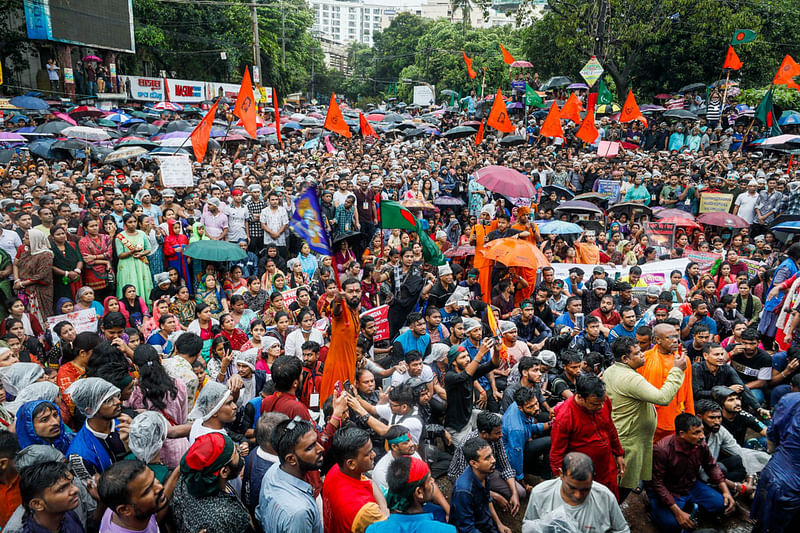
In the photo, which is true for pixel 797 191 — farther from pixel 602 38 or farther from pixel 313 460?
pixel 602 38

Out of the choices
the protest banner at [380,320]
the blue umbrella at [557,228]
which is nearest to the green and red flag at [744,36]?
the blue umbrella at [557,228]

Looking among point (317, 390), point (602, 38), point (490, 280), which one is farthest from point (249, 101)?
point (602, 38)

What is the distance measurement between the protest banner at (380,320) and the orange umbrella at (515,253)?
6.03ft


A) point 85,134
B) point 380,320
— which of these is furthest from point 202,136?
point 380,320

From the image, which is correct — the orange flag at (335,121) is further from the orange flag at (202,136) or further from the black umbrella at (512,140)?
the black umbrella at (512,140)

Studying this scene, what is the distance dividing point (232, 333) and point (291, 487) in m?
3.12

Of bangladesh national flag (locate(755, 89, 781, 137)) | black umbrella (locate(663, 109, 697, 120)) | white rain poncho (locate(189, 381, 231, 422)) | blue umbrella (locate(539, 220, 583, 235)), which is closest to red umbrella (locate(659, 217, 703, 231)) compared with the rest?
blue umbrella (locate(539, 220, 583, 235))

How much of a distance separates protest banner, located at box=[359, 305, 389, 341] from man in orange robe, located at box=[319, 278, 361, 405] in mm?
956

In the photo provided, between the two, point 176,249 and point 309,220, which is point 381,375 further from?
point 176,249

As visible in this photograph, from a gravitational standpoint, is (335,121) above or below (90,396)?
above

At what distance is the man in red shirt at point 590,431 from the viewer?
13.2 ft

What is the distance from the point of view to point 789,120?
17672mm

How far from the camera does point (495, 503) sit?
4605 mm

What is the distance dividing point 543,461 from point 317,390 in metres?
2.11
